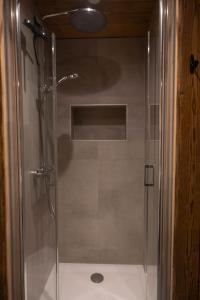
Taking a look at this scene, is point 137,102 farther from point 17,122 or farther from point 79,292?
point 79,292

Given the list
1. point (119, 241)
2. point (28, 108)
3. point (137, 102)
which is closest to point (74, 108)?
point (137, 102)

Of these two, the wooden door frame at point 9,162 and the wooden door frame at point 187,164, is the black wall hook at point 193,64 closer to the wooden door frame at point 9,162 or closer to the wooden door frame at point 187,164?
the wooden door frame at point 187,164

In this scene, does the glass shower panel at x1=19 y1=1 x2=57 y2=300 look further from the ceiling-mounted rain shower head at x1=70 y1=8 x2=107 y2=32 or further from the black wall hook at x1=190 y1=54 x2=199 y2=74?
the black wall hook at x1=190 y1=54 x2=199 y2=74

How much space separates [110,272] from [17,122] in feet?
5.67

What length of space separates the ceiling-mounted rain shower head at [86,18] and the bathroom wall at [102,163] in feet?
1.22

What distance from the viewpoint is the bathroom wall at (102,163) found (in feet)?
6.34

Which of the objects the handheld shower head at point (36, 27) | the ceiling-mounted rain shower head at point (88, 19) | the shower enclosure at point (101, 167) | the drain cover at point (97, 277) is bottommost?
the drain cover at point (97, 277)

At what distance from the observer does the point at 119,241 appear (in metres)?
2.06

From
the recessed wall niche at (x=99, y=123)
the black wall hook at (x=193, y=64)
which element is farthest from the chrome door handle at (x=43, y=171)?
the black wall hook at (x=193, y=64)

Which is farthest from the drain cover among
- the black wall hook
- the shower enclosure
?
the black wall hook

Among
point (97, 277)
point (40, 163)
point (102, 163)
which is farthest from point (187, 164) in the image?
point (97, 277)

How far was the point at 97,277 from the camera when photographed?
1879mm

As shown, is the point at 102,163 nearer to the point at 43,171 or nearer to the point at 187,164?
the point at 43,171

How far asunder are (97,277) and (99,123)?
4.85ft
